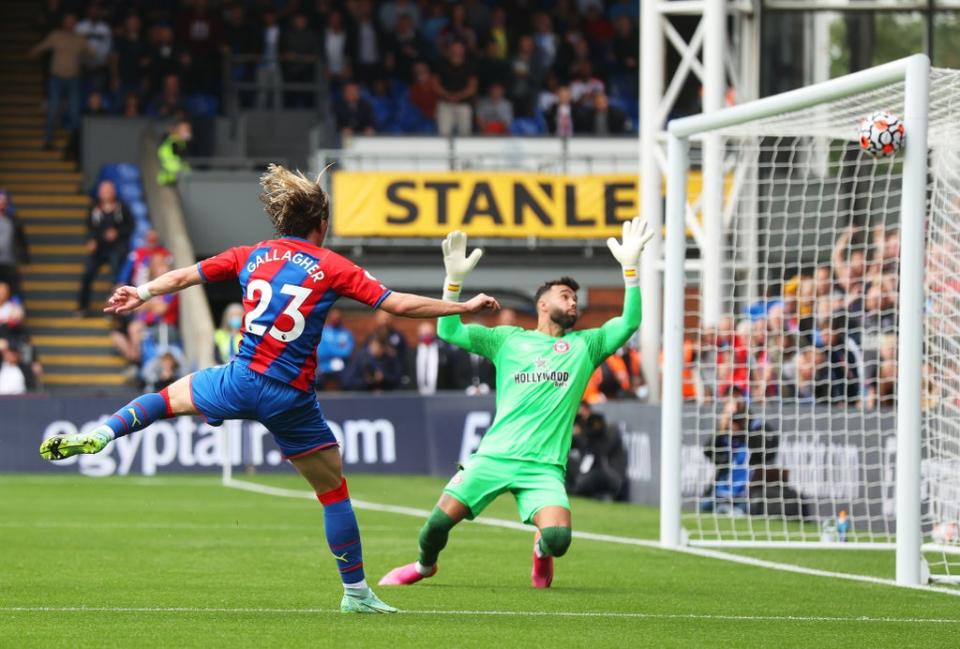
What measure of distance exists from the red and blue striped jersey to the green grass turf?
4.13ft

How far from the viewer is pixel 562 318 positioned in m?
10.7

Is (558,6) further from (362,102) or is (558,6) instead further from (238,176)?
(238,176)

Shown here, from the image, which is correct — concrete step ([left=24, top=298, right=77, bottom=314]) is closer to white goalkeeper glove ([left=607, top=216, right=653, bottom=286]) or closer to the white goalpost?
the white goalpost

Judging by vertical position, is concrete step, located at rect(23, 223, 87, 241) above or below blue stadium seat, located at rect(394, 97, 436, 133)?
below

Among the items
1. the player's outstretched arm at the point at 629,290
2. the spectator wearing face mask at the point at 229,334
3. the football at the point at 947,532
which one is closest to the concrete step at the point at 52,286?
the spectator wearing face mask at the point at 229,334

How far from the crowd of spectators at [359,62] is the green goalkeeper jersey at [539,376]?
1916cm

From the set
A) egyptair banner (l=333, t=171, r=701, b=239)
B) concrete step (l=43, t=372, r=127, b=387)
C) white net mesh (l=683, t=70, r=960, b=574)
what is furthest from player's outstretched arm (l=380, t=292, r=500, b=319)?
concrete step (l=43, t=372, r=127, b=387)

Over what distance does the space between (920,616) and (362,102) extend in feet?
73.4

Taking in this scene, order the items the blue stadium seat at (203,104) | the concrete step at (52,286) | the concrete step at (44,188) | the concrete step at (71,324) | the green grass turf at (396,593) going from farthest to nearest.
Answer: the blue stadium seat at (203,104), the concrete step at (44,188), the concrete step at (52,286), the concrete step at (71,324), the green grass turf at (396,593)

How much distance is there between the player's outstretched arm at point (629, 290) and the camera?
10.6 m

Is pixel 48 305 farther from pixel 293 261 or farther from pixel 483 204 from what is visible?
pixel 293 261

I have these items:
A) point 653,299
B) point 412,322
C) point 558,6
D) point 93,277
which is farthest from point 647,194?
point 558,6

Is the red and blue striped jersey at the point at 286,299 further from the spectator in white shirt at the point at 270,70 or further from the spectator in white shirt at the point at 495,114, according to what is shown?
the spectator in white shirt at the point at 270,70

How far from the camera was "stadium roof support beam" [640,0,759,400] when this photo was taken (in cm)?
2094
